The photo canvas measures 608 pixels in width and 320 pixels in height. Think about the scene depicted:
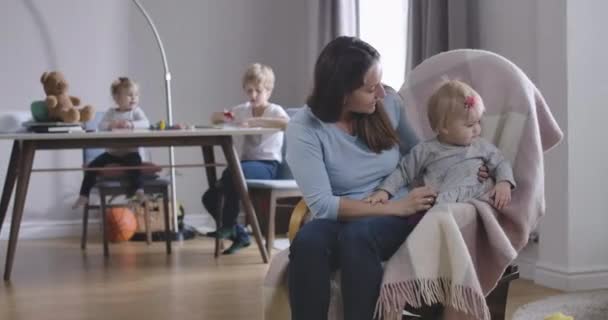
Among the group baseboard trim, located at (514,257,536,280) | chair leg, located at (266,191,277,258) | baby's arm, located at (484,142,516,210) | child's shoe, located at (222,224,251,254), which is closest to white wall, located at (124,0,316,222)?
child's shoe, located at (222,224,251,254)

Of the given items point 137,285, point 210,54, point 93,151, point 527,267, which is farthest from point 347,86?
point 210,54

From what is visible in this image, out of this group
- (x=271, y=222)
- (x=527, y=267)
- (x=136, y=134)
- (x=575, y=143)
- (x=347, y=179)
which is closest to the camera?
(x=347, y=179)

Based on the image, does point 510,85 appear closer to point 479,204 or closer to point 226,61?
point 479,204

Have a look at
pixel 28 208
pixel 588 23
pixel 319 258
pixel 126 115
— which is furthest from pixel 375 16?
pixel 319 258

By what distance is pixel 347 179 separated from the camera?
8.13ft

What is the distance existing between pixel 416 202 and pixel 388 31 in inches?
114

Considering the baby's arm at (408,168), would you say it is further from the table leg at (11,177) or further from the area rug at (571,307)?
the table leg at (11,177)

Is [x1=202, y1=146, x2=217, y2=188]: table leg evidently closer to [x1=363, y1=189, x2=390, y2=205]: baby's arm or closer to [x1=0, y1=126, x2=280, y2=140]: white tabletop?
[x1=0, y1=126, x2=280, y2=140]: white tabletop

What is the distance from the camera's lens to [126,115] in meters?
5.11

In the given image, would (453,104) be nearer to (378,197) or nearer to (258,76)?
(378,197)

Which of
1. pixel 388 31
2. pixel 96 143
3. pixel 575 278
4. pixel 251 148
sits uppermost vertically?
pixel 388 31

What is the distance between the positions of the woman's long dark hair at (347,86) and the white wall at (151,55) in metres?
3.35

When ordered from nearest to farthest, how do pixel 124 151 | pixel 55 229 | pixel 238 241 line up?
pixel 238 241, pixel 124 151, pixel 55 229

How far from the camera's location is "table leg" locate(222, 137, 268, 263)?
446 cm
